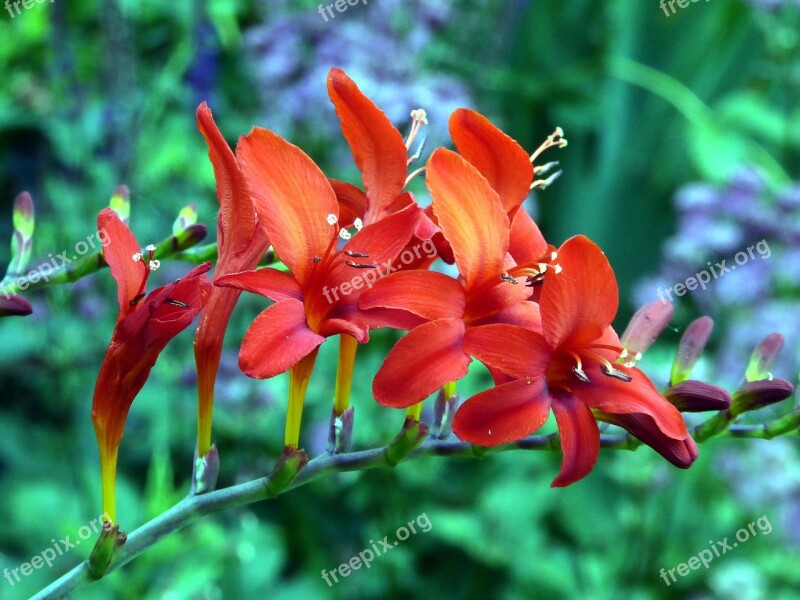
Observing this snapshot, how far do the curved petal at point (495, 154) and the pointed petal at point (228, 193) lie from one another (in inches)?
6.9

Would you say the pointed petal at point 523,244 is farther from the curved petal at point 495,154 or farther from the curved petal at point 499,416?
the curved petal at point 499,416

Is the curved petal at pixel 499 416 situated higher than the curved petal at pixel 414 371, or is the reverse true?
the curved petal at pixel 414 371

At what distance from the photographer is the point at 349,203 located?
2.56ft

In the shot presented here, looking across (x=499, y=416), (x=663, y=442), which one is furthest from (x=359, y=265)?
(x=663, y=442)

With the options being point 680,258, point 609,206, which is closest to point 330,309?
point 680,258

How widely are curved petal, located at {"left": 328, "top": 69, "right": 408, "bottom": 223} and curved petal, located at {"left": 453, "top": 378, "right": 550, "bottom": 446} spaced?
20cm

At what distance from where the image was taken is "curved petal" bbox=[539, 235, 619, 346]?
0.65 meters

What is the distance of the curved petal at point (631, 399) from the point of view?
654 mm

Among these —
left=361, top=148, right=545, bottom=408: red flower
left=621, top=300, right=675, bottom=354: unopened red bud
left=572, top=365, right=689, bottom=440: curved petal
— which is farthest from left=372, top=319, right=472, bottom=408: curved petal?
left=621, top=300, right=675, bottom=354: unopened red bud

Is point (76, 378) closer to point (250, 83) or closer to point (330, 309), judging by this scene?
point (250, 83)

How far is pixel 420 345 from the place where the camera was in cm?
62

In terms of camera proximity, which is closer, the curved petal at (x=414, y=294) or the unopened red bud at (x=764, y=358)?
the curved petal at (x=414, y=294)

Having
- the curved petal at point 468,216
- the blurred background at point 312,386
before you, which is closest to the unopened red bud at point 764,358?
the curved petal at point 468,216

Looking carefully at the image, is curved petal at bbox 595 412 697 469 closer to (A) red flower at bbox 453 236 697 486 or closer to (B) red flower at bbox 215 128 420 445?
(A) red flower at bbox 453 236 697 486
